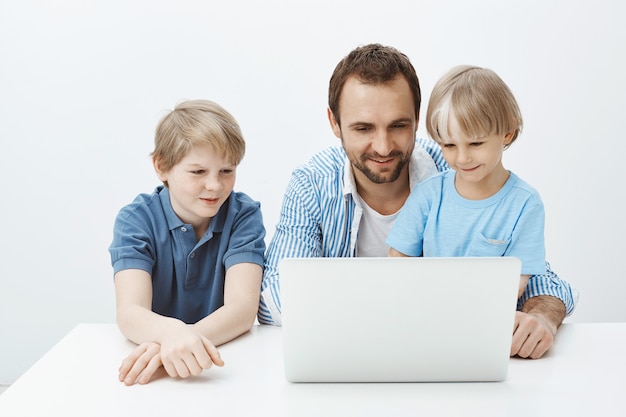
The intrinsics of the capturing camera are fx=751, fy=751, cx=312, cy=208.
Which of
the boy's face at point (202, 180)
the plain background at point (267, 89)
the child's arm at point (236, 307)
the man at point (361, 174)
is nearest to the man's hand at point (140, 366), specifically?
the child's arm at point (236, 307)

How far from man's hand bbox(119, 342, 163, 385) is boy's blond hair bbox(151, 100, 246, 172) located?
629 millimetres

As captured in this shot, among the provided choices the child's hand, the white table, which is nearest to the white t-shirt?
the white table

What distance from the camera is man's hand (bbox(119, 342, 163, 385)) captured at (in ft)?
4.50

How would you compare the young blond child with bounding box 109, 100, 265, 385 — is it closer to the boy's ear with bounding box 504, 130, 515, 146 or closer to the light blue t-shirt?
the light blue t-shirt

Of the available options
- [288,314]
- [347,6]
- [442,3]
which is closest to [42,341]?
[347,6]

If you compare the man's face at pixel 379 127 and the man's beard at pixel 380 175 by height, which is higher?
the man's face at pixel 379 127

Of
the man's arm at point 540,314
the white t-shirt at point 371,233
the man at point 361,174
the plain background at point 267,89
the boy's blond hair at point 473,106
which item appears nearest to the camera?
the man's arm at point 540,314

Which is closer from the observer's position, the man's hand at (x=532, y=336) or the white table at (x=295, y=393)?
the white table at (x=295, y=393)

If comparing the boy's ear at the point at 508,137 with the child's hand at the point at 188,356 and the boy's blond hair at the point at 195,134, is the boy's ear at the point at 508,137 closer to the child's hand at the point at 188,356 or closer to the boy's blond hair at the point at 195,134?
the boy's blond hair at the point at 195,134

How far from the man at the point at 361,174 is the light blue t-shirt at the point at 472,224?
4.4 inches

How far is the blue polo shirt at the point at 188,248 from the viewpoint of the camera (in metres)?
1.92

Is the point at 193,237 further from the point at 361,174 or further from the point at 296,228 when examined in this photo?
the point at 361,174

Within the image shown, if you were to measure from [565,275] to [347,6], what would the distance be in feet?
5.50

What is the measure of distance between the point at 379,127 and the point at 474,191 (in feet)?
1.05
